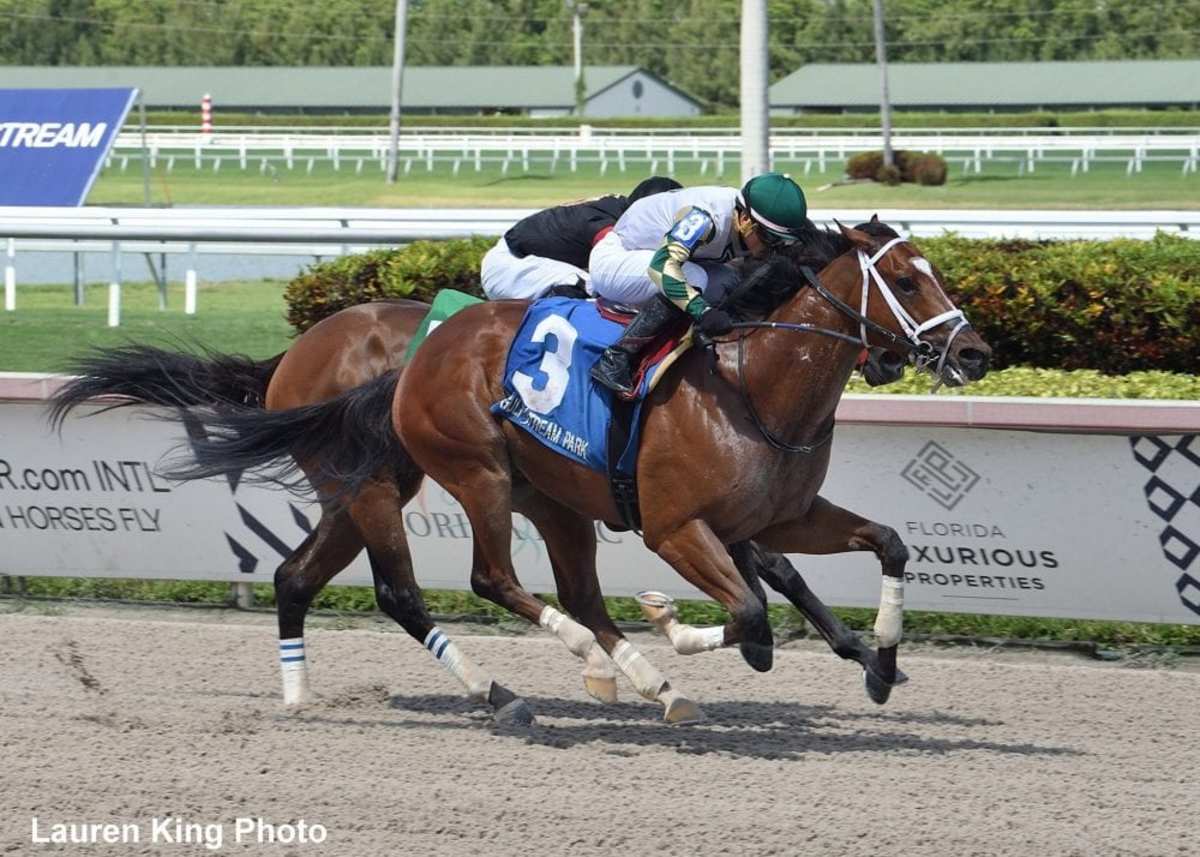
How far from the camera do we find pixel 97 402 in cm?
662

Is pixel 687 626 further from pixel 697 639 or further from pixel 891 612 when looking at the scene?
pixel 891 612

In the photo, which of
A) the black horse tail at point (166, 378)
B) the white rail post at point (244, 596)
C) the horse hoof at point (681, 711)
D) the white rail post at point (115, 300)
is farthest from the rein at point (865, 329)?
the white rail post at point (115, 300)

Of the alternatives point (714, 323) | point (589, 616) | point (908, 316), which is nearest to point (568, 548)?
point (589, 616)

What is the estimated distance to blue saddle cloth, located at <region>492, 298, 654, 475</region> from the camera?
529cm

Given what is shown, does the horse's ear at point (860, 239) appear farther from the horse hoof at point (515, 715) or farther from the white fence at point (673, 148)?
the white fence at point (673, 148)

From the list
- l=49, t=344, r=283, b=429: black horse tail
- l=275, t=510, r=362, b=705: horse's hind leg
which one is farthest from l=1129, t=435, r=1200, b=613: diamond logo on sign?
l=49, t=344, r=283, b=429: black horse tail

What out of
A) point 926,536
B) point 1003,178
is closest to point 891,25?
point 1003,178

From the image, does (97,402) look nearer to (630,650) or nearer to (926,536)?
(630,650)

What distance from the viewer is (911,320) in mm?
4895

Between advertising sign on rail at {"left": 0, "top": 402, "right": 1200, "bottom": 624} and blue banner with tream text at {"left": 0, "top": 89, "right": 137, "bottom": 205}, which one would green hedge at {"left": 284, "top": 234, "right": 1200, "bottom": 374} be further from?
blue banner with tream text at {"left": 0, "top": 89, "right": 137, "bottom": 205}

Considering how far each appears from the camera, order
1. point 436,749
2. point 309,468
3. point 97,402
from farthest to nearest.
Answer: point 97,402
point 309,468
point 436,749

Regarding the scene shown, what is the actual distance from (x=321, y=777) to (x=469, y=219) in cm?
1029

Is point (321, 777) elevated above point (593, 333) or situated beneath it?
situated beneath

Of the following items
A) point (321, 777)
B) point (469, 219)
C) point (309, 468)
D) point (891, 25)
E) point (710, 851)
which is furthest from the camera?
point (891, 25)
